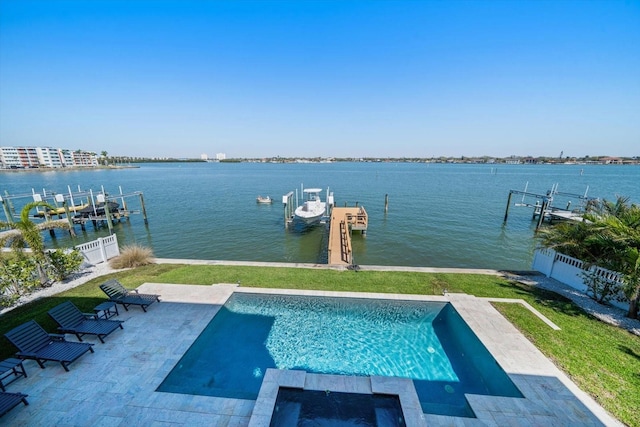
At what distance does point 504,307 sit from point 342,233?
9.96m

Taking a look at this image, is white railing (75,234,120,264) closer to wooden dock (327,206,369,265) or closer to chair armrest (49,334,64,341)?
chair armrest (49,334,64,341)

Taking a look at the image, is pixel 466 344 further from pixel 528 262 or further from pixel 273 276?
pixel 528 262

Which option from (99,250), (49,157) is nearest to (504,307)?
(99,250)

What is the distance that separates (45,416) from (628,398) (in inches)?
425

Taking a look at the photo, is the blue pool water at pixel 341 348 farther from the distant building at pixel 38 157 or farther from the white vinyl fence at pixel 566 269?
the distant building at pixel 38 157

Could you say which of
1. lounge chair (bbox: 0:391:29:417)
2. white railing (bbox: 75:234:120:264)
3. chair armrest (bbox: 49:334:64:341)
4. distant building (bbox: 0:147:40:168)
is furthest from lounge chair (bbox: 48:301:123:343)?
distant building (bbox: 0:147:40:168)

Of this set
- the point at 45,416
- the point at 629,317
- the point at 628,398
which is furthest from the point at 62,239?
the point at 629,317

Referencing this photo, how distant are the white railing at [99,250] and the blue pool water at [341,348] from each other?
7952 mm

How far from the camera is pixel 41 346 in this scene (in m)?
5.63

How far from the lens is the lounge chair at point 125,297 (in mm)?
7648

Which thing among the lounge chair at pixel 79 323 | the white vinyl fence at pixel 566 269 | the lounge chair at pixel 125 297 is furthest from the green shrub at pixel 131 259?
the white vinyl fence at pixel 566 269

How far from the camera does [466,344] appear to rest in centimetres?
681

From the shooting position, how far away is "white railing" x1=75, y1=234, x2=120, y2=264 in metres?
11.3

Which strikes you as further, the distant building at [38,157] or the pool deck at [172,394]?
the distant building at [38,157]
